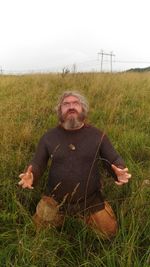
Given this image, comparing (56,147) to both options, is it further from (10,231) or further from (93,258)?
(93,258)

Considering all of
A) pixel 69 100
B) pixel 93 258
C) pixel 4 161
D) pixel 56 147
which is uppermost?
pixel 69 100

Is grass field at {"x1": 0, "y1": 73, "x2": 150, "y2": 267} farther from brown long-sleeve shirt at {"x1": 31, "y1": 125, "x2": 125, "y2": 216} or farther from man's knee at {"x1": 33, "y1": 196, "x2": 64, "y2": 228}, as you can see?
brown long-sleeve shirt at {"x1": 31, "y1": 125, "x2": 125, "y2": 216}

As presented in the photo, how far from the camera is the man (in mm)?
3287

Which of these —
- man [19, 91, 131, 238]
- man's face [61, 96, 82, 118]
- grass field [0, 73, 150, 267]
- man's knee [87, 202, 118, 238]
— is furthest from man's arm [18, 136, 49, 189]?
man's knee [87, 202, 118, 238]

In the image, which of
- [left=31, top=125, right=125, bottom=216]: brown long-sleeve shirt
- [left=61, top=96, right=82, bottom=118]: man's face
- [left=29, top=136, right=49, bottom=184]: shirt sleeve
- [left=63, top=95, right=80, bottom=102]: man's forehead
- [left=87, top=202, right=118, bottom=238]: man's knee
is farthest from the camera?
[left=63, top=95, right=80, bottom=102]: man's forehead

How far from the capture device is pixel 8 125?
211 inches

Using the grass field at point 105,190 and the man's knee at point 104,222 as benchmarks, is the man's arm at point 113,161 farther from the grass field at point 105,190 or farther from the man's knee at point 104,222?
the man's knee at point 104,222

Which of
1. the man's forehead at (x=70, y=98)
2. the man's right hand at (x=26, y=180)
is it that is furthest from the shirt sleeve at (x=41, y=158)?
the man's forehead at (x=70, y=98)

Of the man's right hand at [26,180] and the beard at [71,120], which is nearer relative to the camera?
the man's right hand at [26,180]

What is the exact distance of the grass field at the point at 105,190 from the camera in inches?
107

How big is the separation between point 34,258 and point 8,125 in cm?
299

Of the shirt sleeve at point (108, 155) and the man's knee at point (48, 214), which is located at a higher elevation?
the shirt sleeve at point (108, 155)

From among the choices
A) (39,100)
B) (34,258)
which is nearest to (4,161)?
(34,258)

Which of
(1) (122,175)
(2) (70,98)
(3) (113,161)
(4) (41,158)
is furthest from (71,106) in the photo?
(1) (122,175)
